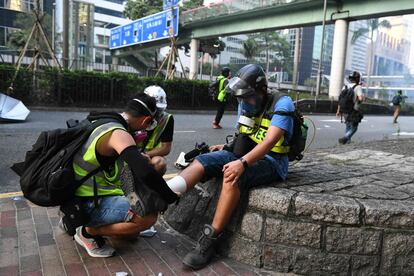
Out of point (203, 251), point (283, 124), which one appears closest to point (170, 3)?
point (283, 124)

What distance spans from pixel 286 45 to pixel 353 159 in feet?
221

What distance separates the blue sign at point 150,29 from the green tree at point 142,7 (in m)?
17.4

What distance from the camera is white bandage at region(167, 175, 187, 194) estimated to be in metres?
2.72

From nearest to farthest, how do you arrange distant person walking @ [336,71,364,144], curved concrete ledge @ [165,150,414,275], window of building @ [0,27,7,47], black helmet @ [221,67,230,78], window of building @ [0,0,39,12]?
curved concrete ledge @ [165,150,414,275]
distant person walking @ [336,71,364,144]
black helmet @ [221,67,230,78]
window of building @ [0,0,39,12]
window of building @ [0,27,7,47]

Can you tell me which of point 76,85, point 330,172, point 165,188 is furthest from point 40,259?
point 76,85

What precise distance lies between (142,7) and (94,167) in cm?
4921

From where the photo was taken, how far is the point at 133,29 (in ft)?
90.1

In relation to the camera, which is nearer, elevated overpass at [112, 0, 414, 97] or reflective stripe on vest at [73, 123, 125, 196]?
reflective stripe on vest at [73, 123, 125, 196]

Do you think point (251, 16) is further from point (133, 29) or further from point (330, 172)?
point (330, 172)

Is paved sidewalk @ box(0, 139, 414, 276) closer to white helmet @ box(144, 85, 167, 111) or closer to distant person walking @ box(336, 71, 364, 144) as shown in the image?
white helmet @ box(144, 85, 167, 111)

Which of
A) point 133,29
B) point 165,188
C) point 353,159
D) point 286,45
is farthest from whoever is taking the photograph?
point 286,45

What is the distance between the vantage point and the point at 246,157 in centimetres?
271

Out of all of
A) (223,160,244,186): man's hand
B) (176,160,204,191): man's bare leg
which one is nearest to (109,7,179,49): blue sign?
(176,160,204,191): man's bare leg

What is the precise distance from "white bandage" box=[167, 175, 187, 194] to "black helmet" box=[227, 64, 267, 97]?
2.47ft
